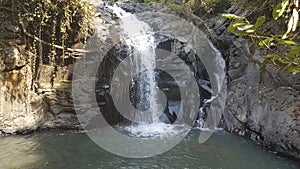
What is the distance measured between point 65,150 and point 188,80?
4.33 m

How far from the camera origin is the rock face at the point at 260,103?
498 centimetres

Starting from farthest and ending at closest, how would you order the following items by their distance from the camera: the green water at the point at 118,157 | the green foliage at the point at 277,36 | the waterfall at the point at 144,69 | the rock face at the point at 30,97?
1. the waterfall at the point at 144,69
2. the rock face at the point at 30,97
3. the green water at the point at 118,157
4. the green foliage at the point at 277,36

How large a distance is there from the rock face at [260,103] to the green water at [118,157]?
12.5 inches

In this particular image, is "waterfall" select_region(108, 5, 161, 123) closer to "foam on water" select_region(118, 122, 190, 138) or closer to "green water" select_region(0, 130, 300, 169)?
"foam on water" select_region(118, 122, 190, 138)

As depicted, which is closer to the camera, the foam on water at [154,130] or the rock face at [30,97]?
the rock face at [30,97]

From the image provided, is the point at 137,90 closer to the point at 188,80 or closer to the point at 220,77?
the point at 188,80

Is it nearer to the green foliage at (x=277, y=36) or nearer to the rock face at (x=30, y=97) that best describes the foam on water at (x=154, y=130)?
the rock face at (x=30, y=97)

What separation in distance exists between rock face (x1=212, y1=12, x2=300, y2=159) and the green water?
0.32 m

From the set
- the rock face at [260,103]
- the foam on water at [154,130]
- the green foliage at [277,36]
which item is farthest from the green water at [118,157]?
the green foliage at [277,36]

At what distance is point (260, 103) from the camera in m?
5.90

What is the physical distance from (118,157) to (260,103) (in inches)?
132

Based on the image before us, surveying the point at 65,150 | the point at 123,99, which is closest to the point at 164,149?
the point at 65,150

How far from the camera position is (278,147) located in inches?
203

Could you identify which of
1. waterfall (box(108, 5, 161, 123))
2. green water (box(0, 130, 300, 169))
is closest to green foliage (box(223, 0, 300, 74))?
green water (box(0, 130, 300, 169))
